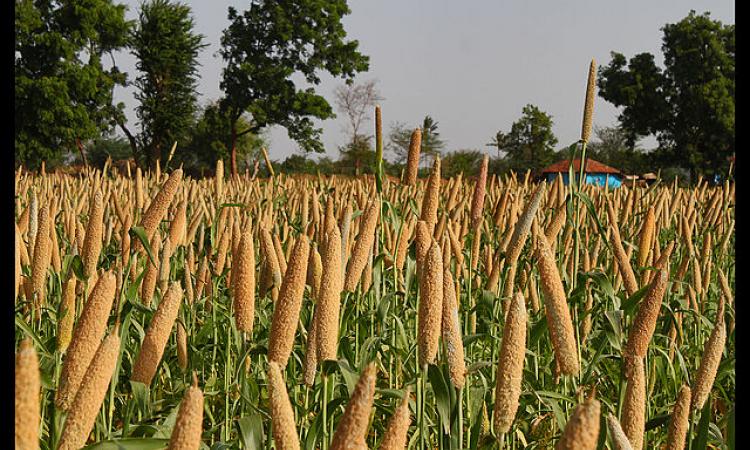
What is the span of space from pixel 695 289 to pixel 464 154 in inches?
2049

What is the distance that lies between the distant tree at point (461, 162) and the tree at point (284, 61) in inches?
341

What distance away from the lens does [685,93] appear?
4391 cm

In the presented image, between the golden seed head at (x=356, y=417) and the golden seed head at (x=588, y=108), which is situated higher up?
the golden seed head at (x=588, y=108)

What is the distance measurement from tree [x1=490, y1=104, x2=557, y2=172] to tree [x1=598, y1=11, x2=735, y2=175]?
36.2ft

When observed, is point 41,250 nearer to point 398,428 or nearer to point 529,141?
point 398,428

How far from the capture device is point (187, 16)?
45219 mm

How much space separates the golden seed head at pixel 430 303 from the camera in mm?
1139

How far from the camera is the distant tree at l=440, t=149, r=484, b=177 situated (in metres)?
47.7

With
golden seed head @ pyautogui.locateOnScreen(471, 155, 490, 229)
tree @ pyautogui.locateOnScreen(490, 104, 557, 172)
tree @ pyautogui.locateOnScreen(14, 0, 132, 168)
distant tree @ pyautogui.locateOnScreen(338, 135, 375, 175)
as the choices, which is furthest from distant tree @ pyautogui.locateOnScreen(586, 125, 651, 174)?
golden seed head @ pyautogui.locateOnScreen(471, 155, 490, 229)

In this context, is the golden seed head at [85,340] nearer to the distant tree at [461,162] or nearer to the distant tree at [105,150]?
the distant tree at [461,162]

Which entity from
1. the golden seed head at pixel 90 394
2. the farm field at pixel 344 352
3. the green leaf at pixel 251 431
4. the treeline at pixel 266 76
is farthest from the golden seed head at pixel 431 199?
the treeline at pixel 266 76

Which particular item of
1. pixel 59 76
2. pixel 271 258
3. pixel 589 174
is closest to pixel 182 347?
pixel 271 258
